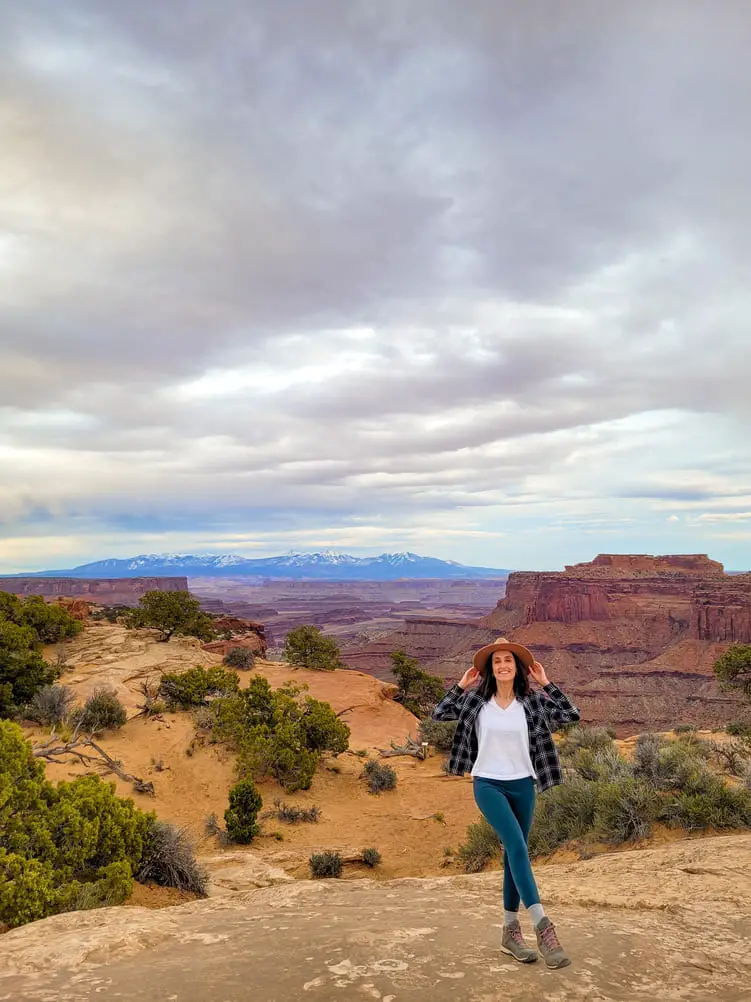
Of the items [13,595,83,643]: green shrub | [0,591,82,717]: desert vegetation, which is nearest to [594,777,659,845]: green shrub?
[0,591,82,717]: desert vegetation

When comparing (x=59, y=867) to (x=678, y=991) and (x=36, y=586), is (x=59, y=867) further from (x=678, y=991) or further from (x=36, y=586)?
(x=36, y=586)

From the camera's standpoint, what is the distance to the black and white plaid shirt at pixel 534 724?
14.3 feet

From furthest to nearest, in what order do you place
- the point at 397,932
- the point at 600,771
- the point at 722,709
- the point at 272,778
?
the point at 722,709
the point at 272,778
the point at 600,771
the point at 397,932

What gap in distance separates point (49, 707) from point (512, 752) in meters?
18.6

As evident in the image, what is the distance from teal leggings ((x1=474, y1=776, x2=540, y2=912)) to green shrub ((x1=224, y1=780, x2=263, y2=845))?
9814 mm

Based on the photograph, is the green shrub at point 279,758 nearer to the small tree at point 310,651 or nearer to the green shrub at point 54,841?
the green shrub at point 54,841

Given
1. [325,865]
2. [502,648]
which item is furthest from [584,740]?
[502,648]

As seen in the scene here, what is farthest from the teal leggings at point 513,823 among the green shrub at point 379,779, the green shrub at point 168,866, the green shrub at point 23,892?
the green shrub at point 379,779

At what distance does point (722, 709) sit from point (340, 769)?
5355 centimetres

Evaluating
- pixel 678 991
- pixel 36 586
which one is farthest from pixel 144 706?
pixel 36 586

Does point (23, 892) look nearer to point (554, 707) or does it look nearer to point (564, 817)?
point (554, 707)

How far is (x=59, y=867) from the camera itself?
23.2 feet

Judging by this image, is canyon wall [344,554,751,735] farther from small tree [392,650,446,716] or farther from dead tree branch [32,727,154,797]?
dead tree branch [32,727,154,797]

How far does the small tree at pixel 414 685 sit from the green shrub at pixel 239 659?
27.1 feet
